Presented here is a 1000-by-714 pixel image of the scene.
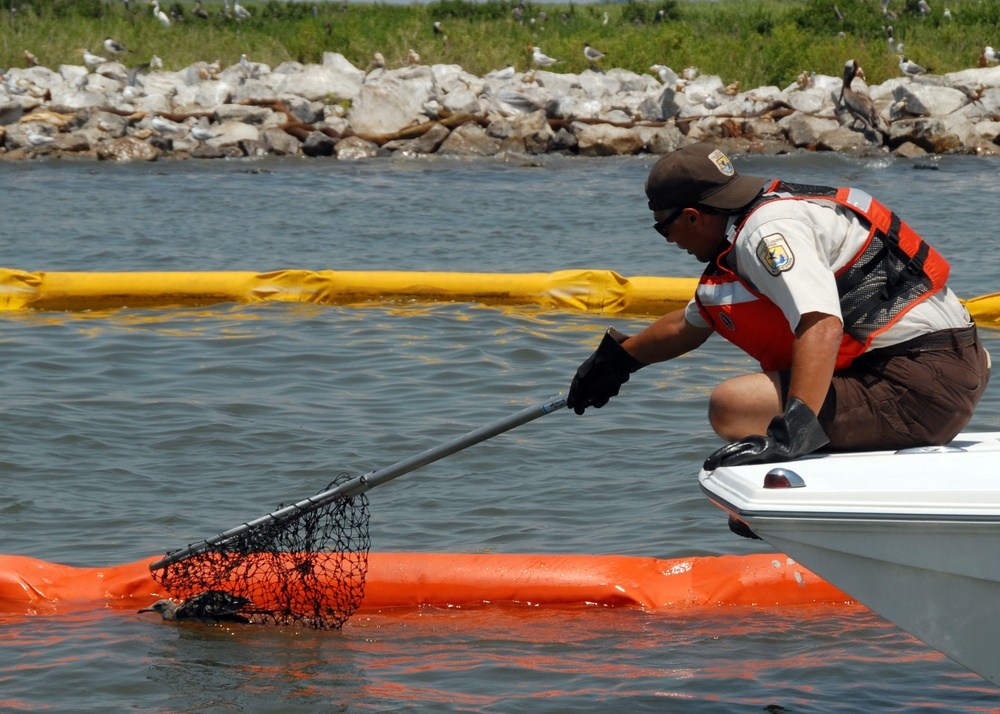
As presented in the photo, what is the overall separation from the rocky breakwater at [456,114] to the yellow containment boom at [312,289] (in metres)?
11.6

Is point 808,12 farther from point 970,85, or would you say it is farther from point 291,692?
point 291,692

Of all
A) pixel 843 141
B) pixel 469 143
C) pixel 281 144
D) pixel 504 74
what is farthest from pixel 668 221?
pixel 504 74

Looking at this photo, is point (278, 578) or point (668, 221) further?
point (278, 578)

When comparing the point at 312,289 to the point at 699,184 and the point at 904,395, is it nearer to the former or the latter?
the point at 699,184

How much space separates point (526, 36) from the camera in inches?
1179

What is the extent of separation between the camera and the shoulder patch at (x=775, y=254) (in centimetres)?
324

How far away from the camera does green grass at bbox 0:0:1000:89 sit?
26.4 metres

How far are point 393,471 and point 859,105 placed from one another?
60.8ft

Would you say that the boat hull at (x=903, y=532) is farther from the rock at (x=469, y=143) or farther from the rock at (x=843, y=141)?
the rock at (x=843, y=141)

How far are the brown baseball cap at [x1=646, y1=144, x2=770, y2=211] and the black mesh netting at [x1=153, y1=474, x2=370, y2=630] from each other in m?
1.68

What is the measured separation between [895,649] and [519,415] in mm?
1451

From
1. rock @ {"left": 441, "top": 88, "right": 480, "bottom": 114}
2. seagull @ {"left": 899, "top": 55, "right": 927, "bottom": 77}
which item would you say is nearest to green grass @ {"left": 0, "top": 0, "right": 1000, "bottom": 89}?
seagull @ {"left": 899, "top": 55, "right": 927, "bottom": 77}

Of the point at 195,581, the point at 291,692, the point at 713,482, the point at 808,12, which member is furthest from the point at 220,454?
the point at 808,12

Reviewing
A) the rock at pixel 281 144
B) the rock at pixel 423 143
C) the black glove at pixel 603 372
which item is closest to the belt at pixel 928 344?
the black glove at pixel 603 372
